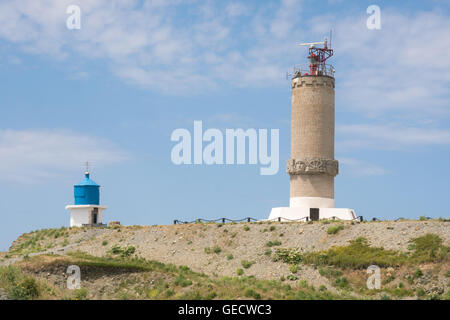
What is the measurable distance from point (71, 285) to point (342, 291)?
47.9 feet

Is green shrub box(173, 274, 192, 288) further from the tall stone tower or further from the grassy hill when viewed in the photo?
the tall stone tower

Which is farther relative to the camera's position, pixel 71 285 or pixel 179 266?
pixel 179 266

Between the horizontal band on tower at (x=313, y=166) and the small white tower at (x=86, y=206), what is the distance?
18.9 m

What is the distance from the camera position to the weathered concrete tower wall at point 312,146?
49750mm

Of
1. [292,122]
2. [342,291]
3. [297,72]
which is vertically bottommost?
[342,291]

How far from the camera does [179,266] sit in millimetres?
39375

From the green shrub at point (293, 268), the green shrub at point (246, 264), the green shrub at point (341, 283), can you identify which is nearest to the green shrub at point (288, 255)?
the green shrub at point (293, 268)

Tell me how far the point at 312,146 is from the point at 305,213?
561 cm

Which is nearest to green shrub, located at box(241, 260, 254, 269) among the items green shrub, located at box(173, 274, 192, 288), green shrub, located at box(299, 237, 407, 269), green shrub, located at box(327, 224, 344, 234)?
green shrub, located at box(299, 237, 407, 269)

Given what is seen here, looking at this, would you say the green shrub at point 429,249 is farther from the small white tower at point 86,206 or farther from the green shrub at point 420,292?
the small white tower at point 86,206
